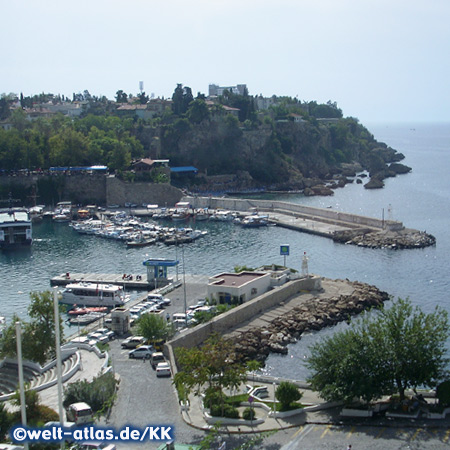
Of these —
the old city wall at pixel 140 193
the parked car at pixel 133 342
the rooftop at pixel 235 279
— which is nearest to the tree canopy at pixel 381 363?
the parked car at pixel 133 342

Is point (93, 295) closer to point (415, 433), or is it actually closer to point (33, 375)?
point (33, 375)

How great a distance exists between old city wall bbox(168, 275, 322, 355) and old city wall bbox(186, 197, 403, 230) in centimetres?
2423

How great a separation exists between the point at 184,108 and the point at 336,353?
8544 centimetres

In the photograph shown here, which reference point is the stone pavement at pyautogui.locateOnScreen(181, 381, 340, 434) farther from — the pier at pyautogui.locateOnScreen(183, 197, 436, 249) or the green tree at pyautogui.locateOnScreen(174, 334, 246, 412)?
the pier at pyautogui.locateOnScreen(183, 197, 436, 249)

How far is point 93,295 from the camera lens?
41.9 meters

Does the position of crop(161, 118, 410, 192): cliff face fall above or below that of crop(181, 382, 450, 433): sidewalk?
above

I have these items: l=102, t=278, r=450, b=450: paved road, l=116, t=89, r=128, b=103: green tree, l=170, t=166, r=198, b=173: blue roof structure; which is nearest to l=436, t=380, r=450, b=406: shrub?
l=102, t=278, r=450, b=450: paved road

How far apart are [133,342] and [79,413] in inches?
361

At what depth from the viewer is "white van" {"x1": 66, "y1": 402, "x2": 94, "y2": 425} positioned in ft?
66.8

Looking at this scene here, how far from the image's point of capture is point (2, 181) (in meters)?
83.6

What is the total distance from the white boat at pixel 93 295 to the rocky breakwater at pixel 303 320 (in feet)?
34.5

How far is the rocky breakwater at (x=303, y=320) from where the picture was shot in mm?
32156

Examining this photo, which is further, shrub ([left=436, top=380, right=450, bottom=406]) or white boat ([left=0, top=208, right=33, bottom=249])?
white boat ([left=0, top=208, right=33, bottom=249])

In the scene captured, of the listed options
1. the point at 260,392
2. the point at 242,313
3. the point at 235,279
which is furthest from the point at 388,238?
the point at 260,392
